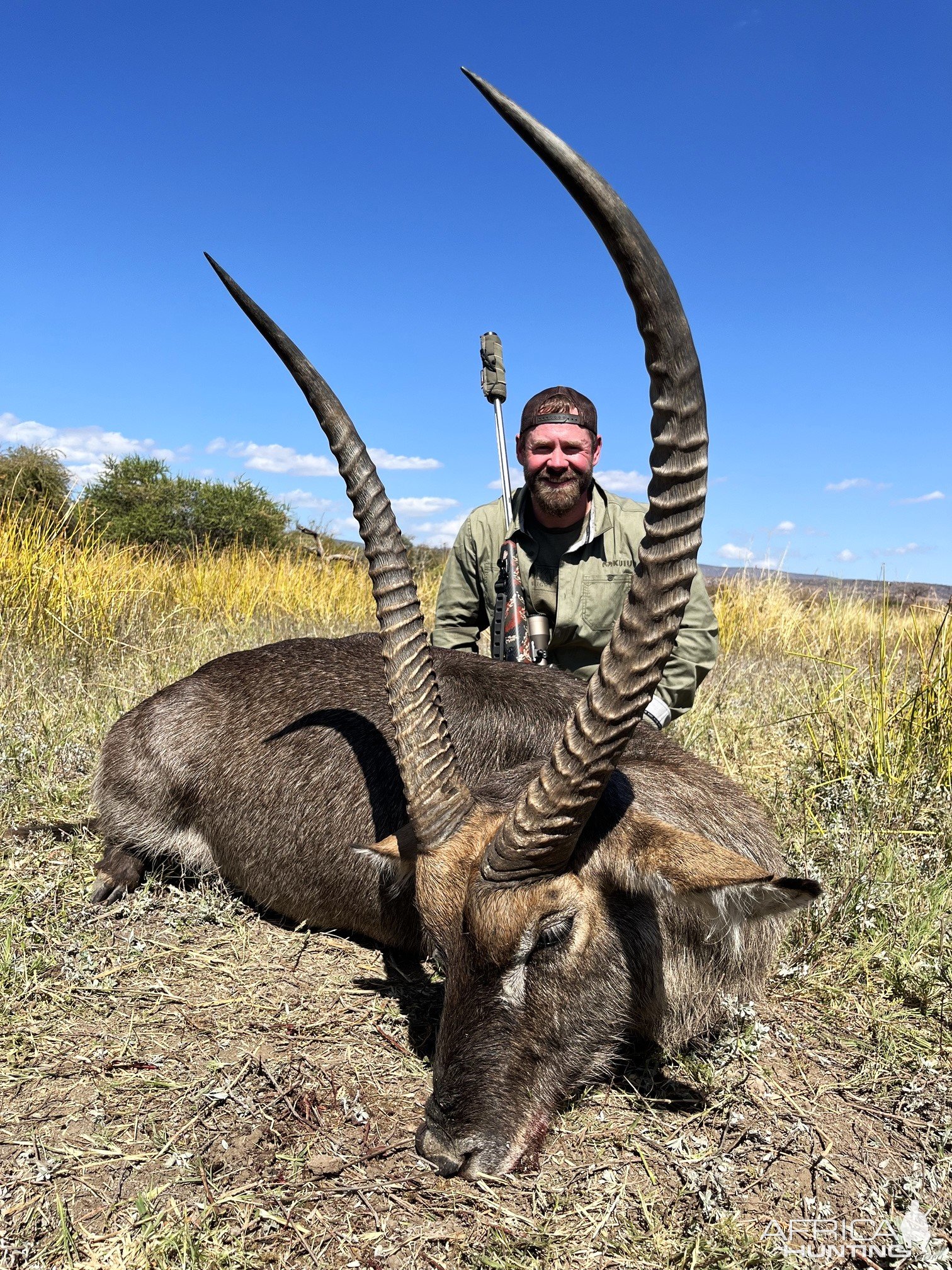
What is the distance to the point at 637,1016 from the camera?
264 centimetres

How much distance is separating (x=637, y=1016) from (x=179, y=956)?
1975 mm

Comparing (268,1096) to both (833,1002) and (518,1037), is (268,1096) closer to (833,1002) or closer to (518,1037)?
(518,1037)

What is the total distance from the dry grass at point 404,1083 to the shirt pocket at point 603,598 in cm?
142

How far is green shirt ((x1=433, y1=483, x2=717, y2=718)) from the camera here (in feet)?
17.0

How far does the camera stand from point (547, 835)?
7.43 ft

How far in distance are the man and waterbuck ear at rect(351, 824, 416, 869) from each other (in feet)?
7.69

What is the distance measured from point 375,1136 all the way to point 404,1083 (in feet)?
0.91

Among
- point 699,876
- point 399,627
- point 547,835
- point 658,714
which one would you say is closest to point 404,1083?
point 547,835

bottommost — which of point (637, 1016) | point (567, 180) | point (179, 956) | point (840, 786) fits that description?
point (179, 956)

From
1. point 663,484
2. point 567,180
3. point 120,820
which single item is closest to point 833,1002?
point 663,484

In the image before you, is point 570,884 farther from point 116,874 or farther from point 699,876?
point 116,874

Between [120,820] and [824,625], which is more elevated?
[824,625]

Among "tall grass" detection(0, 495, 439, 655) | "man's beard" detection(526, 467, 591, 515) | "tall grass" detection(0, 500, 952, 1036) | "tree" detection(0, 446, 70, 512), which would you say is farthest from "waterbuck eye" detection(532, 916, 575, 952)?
"tree" detection(0, 446, 70, 512)

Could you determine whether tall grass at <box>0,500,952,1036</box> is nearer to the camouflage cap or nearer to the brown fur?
the brown fur
